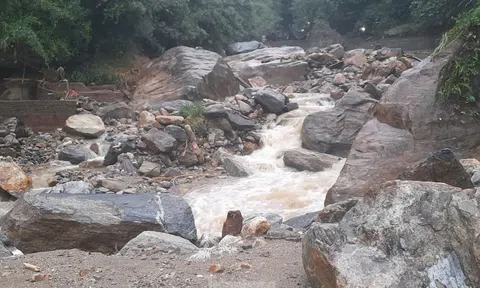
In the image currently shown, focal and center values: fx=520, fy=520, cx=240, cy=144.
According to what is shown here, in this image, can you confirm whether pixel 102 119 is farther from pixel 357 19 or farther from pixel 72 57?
pixel 357 19

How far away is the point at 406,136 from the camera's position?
22.5 feet

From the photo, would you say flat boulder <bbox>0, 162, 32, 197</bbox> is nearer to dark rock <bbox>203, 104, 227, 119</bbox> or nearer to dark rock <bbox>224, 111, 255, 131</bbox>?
dark rock <bbox>203, 104, 227, 119</bbox>

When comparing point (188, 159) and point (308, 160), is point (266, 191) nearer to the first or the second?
point (308, 160)

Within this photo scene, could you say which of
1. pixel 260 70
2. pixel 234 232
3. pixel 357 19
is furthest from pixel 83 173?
pixel 357 19

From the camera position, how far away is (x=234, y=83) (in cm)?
1597

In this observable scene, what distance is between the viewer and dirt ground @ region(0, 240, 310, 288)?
3.30 metres

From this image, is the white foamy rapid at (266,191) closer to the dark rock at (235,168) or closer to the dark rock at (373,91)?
the dark rock at (235,168)

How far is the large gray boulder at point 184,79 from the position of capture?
14.5m

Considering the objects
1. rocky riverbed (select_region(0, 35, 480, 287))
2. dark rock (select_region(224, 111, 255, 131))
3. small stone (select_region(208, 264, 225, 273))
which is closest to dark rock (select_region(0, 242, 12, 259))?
rocky riverbed (select_region(0, 35, 480, 287))

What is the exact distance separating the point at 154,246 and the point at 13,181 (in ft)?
15.8

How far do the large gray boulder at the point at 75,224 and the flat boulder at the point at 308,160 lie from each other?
4485mm

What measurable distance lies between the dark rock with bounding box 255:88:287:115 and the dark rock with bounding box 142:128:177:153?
3466 mm

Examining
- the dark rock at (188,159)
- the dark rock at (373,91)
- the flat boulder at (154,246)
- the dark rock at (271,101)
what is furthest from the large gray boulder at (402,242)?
the dark rock at (271,101)

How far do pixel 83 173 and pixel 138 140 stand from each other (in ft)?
4.69
